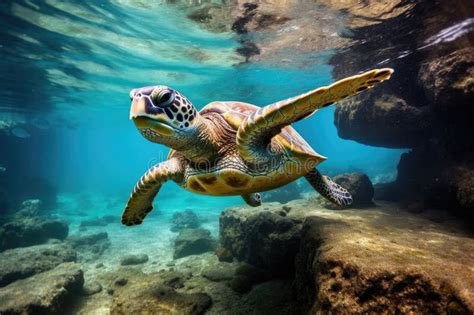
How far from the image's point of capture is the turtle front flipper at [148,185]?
413cm

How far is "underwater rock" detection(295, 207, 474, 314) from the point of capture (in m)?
2.24

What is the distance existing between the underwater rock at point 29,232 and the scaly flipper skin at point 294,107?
13.3 m

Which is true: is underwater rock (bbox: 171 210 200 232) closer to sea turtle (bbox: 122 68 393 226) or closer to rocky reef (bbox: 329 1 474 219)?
rocky reef (bbox: 329 1 474 219)

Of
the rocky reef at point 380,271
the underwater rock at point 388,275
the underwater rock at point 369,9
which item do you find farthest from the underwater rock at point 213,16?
the underwater rock at point 388,275

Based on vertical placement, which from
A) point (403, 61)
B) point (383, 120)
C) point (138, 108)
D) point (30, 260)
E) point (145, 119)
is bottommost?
point (30, 260)

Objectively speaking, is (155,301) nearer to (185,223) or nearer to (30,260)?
(30,260)

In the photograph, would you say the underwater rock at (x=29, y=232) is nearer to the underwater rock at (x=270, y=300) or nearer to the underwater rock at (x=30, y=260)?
the underwater rock at (x=30, y=260)

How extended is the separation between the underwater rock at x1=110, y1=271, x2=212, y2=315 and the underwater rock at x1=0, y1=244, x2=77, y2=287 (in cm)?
448

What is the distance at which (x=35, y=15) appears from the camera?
10.4m

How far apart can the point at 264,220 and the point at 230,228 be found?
9.20 ft

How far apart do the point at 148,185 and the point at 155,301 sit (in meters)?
1.95

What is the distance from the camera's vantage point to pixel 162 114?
3.01m

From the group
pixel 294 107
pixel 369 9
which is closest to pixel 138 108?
pixel 294 107

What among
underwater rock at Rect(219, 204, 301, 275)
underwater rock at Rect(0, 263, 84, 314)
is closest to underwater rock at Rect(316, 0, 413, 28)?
underwater rock at Rect(219, 204, 301, 275)
